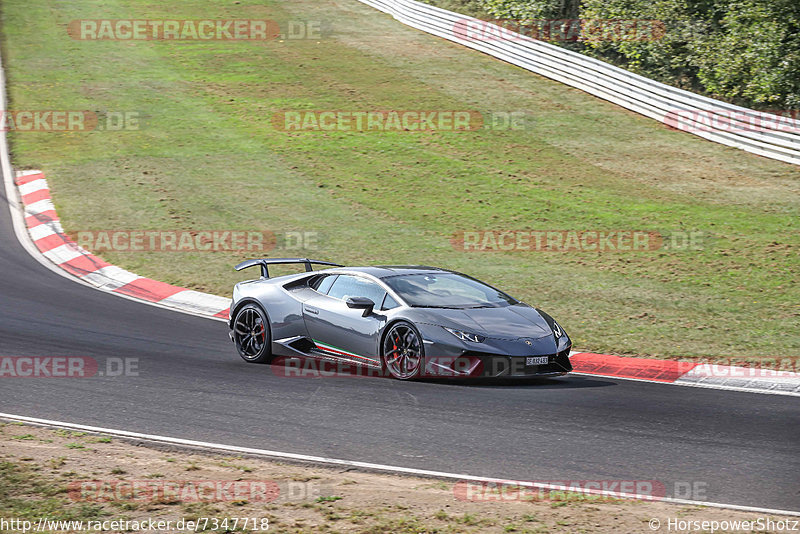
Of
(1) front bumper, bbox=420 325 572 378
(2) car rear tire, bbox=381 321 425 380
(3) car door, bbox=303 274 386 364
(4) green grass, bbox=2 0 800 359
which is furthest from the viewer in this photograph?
(4) green grass, bbox=2 0 800 359

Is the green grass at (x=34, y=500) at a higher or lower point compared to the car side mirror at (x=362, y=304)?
lower

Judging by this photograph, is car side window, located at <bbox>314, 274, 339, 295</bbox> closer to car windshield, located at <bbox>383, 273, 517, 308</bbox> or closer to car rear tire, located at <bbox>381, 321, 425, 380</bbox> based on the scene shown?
car windshield, located at <bbox>383, 273, 517, 308</bbox>

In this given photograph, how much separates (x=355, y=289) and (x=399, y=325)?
3.33 feet

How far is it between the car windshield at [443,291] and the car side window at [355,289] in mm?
170

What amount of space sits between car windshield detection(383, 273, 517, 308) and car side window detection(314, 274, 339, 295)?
72 cm

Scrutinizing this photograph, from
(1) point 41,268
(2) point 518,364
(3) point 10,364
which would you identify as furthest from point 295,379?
(1) point 41,268

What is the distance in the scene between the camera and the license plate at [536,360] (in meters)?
9.34

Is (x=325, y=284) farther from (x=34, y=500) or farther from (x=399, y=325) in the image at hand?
(x=34, y=500)

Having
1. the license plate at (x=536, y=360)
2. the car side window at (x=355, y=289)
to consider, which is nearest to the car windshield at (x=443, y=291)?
the car side window at (x=355, y=289)

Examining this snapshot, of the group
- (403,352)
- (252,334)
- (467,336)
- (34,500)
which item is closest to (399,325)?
(403,352)

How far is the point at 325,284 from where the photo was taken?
10727mm

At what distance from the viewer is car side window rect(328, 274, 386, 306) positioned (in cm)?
1016

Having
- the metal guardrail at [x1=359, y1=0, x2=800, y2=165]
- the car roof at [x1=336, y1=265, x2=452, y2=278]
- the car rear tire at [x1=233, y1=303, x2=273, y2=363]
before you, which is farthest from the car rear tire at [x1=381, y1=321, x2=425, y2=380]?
the metal guardrail at [x1=359, y1=0, x2=800, y2=165]

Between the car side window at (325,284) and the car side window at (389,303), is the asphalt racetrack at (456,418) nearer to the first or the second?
the car side window at (389,303)
